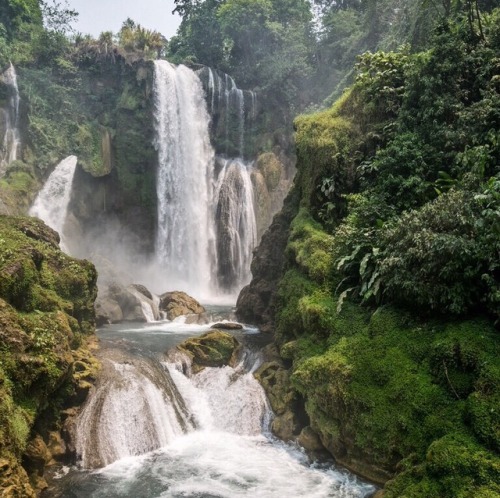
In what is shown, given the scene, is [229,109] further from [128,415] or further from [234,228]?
[128,415]

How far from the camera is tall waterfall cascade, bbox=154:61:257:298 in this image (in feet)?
100

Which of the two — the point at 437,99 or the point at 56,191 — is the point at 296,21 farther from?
the point at 437,99

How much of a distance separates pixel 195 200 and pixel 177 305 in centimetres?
1101

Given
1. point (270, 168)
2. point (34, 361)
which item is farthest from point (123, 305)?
point (270, 168)

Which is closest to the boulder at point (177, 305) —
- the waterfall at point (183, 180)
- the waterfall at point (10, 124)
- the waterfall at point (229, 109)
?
the waterfall at point (183, 180)

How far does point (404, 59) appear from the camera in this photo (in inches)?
667

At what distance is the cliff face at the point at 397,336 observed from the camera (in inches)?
312

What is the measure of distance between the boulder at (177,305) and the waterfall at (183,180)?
20.1 feet

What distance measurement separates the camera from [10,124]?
29625mm

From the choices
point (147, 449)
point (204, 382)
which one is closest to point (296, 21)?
point (204, 382)

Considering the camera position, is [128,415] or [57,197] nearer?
[128,415]

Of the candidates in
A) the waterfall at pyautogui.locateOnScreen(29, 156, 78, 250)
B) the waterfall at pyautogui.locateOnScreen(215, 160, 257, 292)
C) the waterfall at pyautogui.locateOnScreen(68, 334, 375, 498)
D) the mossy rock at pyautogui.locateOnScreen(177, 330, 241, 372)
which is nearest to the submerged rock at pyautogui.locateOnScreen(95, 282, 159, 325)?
the waterfall at pyautogui.locateOnScreen(68, 334, 375, 498)

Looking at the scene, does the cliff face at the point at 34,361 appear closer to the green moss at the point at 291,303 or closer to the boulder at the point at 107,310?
the boulder at the point at 107,310

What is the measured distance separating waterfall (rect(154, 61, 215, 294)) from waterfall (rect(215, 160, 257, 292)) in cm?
79
